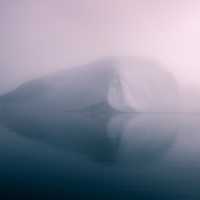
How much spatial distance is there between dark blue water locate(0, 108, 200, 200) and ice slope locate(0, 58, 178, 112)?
1413mm

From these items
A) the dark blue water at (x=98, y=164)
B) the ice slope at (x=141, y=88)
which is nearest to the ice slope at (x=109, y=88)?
the ice slope at (x=141, y=88)

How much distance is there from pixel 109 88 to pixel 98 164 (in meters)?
2.98

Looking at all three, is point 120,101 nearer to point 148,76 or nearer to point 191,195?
point 148,76

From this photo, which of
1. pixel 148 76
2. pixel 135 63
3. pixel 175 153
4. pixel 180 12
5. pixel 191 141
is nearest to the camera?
pixel 175 153

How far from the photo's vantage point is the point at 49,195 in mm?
1505

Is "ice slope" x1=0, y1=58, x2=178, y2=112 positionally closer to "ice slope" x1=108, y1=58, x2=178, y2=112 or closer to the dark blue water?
"ice slope" x1=108, y1=58, x2=178, y2=112

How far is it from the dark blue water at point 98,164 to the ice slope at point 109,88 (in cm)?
141

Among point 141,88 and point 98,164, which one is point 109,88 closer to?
point 141,88

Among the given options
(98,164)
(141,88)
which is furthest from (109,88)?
(98,164)

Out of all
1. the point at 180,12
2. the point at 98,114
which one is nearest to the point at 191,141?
the point at 180,12

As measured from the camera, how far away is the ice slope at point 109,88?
4.95m

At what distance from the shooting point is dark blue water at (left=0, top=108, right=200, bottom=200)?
1.59m

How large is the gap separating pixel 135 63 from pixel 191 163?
2.96 metres

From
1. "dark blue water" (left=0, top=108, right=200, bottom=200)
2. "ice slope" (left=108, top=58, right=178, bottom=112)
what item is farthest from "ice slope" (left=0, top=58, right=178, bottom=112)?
"dark blue water" (left=0, top=108, right=200, bottom=200)
